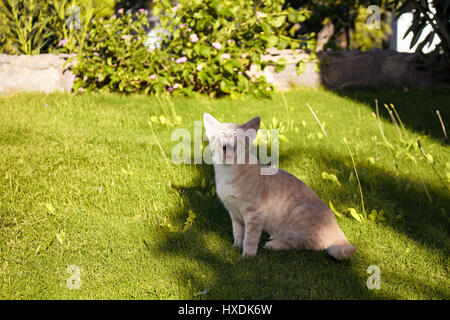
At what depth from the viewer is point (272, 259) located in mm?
2627

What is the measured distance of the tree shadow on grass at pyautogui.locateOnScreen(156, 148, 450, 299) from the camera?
234 cm

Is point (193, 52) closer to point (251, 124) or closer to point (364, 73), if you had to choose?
point (364, 73)

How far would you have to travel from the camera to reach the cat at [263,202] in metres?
2.56

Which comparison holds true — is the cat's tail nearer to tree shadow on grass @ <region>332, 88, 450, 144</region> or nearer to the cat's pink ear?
the cat's pink ear

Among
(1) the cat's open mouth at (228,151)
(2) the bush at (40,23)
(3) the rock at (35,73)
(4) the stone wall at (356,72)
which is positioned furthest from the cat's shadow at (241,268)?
(2) the bush at (40,23)

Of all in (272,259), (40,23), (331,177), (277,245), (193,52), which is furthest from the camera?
(40,23)

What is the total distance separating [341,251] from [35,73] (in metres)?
5.20

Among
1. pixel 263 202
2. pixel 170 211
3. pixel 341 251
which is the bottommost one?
pixel 170 211

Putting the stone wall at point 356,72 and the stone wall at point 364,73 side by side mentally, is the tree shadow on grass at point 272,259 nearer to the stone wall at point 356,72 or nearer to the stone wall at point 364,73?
the stone wall at point 356,72

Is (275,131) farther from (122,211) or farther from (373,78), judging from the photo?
(373,78)

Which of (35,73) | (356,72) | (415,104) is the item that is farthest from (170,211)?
(356,72)

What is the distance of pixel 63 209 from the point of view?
3.19 metres

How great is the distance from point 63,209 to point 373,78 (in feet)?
19.1

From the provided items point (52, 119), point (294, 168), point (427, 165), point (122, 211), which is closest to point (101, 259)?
point (122, 211)
